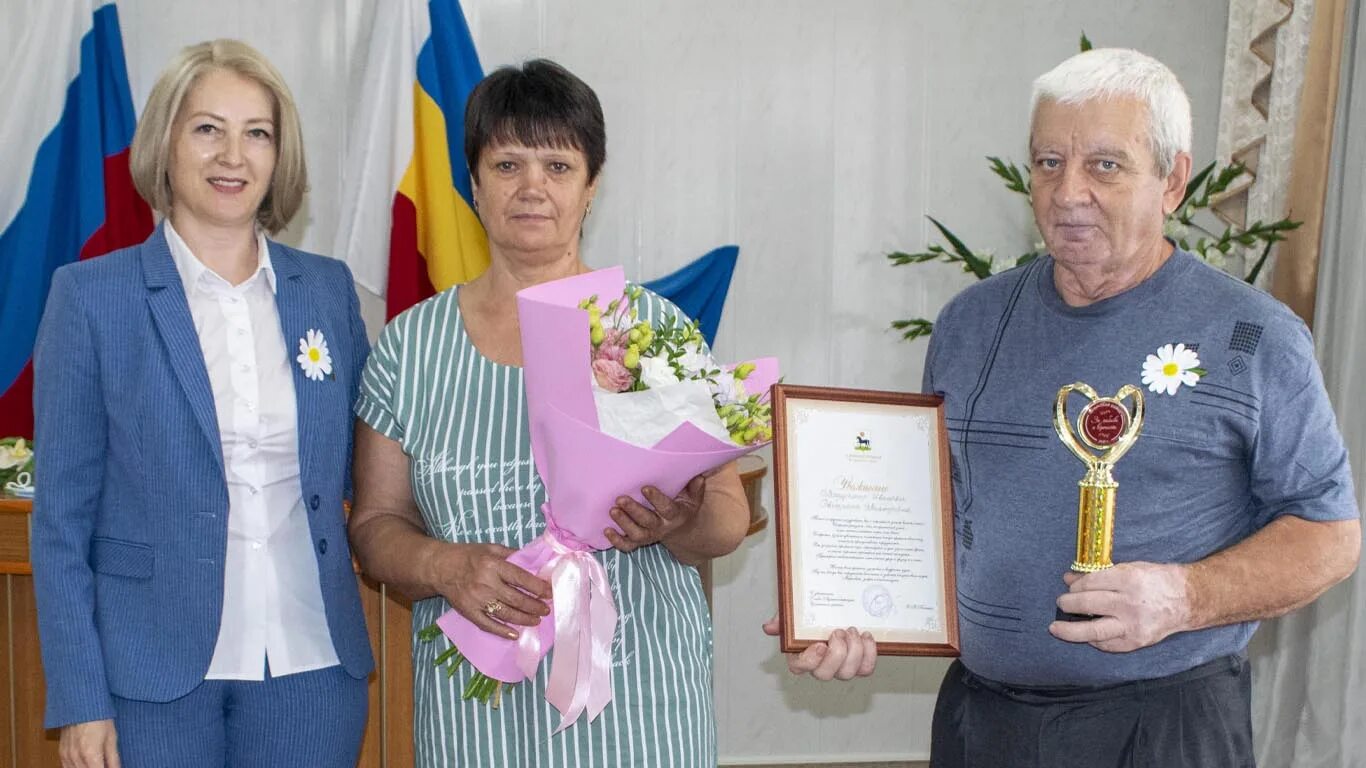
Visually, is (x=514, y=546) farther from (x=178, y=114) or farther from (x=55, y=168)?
(x=55, y=168)

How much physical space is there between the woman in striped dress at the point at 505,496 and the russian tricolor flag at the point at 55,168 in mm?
2451

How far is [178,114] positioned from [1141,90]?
1474mm

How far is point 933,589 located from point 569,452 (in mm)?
578

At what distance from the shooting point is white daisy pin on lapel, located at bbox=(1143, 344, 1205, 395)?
5.58ft

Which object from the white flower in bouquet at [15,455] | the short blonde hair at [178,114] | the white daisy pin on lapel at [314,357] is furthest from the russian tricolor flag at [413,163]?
the white daisy pin on lapel at [314,357]

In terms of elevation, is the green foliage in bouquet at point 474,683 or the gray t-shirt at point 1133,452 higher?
the gray t-shirt at point 1133,452

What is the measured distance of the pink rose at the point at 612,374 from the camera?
1650mm

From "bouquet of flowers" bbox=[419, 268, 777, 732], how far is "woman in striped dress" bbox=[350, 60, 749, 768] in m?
0.05

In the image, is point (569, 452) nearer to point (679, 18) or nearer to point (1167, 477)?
point (1167, 477)

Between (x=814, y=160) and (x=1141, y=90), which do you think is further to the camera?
(x=814, y=160)

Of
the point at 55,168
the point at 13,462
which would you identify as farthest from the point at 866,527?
the point at 55,168

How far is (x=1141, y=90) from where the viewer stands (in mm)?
1713

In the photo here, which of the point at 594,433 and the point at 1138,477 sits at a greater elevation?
the point at 594,433

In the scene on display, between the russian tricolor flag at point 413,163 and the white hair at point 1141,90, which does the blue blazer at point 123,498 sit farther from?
the russian tricolor flag at point 413,163
